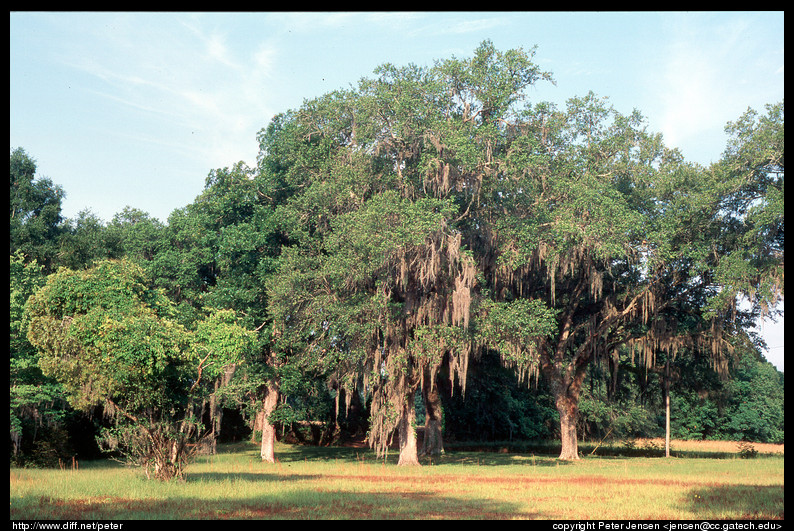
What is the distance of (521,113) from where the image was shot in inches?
1256

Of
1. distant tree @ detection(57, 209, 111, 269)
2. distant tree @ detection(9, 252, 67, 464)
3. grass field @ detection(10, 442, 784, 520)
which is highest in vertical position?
distant tree @ detection(57, 209, 111, 269)

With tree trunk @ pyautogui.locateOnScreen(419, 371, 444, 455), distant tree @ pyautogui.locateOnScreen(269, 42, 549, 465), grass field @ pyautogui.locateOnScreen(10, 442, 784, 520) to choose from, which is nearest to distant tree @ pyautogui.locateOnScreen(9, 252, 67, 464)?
grass field @ pyautogui.locateOnScreen(10, 442, 784, 520)

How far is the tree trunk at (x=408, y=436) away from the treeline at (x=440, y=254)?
9cm

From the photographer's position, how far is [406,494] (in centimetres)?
1855

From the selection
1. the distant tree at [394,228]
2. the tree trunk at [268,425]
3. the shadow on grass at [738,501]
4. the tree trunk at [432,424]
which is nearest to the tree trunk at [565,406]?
the tree trunk at [432,424]

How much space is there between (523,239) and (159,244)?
64.5 feet

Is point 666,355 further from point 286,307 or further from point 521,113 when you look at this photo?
point 286,307

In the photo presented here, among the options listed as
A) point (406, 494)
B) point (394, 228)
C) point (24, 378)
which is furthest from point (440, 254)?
point (24, 378)

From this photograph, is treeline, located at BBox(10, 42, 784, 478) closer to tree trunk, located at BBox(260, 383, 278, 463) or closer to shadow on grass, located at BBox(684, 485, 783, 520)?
tree trunk, located at BBox(260, 383, 278, 463)

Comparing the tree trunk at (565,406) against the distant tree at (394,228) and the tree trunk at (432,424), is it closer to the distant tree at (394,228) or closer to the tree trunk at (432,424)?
the tree trunk at (432,424)

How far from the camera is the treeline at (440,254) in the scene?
28188mm

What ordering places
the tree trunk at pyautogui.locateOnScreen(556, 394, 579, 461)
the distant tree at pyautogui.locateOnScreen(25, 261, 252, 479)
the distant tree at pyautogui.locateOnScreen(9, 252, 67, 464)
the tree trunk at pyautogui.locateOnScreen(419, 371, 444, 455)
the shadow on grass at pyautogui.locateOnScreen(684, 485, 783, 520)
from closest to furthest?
the shadow on grass at pyautogui.locateOnScreen(684, 485, 783, 520), the distant tree at pyautogui.locateOnScreen(25, 261, 252, 479), the distant tree at pyautogui.locateOnScreen(9, 252, 67, 464), the tree trunk at pyautogui.locateOnScreen(556, 394, 579, 461), the tree trunk at pyautogui.locateOnScreen(419, 371, 444, 455)

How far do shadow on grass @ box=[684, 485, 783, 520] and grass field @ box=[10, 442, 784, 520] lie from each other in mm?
22

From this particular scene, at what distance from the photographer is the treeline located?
2819cm
